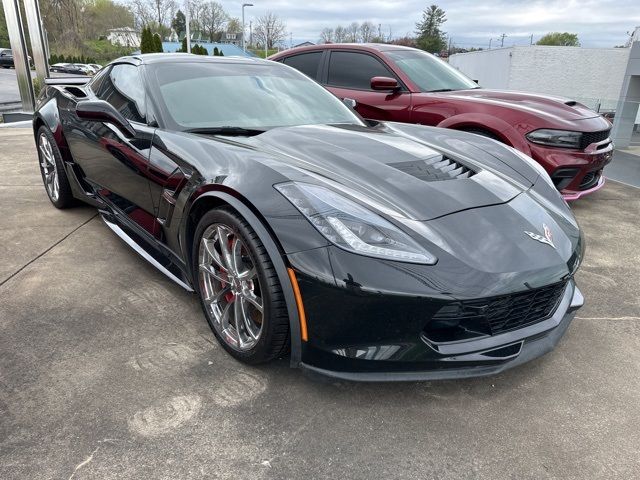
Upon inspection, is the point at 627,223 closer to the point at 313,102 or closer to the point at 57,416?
the point at 313,102

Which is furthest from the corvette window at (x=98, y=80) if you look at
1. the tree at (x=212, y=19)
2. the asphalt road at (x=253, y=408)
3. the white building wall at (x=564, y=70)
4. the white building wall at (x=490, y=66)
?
the tree at (x=212, y=19)

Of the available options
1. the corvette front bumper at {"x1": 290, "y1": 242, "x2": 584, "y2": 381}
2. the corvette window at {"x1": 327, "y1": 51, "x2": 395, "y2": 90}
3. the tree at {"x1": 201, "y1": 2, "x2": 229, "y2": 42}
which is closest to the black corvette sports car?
the corvette front bumper at {"x1": 290, "y1": 242, "x2": 584, "y2": 381}

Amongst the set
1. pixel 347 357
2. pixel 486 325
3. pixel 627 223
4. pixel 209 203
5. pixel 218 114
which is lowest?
pixel 627 223

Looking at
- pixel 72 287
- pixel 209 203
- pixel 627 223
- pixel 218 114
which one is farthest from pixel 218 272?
pixel 627 223

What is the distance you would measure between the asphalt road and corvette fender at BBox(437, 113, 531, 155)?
1.96 meters

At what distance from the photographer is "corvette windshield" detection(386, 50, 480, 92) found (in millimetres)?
5254

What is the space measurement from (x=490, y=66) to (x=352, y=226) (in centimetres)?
4308

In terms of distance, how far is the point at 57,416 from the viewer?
6.05 feet

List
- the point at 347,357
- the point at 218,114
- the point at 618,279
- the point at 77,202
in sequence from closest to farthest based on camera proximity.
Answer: the point at 347,357 < the point at 218,114 < the point at 618,279 < the point at 77,202

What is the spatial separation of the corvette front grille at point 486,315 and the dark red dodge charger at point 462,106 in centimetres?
277

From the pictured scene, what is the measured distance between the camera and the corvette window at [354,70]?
5461mm

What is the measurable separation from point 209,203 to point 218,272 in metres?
0.33

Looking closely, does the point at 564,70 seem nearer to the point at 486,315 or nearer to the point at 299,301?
the point at 486,315

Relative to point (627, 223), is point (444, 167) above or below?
above
